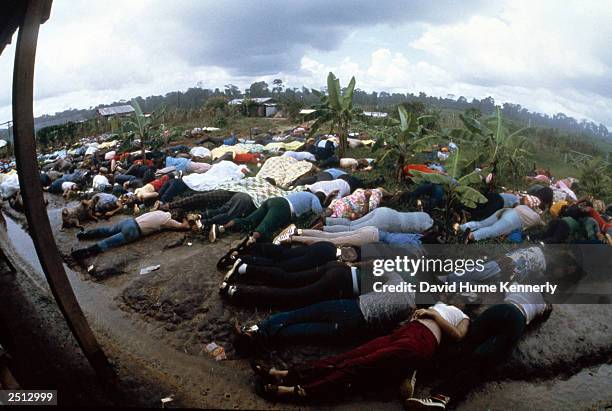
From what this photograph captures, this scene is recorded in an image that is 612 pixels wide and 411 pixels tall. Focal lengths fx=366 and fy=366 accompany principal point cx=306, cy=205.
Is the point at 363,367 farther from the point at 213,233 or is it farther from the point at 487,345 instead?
the point at 213,233

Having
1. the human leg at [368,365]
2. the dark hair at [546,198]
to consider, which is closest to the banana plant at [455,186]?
the dark hair at [546,198]

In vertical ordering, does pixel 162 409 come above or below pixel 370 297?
below

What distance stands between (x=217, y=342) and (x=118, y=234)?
2.79 metres

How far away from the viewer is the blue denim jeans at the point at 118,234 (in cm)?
511

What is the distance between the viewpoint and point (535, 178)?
7.65 m

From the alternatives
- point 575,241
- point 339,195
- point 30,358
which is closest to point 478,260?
point 575,241

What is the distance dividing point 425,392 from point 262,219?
9.78 feet

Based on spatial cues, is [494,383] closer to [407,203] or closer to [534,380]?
[534,380]

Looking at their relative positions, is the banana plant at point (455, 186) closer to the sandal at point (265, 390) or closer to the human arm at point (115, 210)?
the sandal at point (265, 390)

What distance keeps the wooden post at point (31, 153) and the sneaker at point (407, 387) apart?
2362 millimetres

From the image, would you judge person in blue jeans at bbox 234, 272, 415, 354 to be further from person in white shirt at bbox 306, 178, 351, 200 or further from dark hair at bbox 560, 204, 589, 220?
dark hair at bbox 560, 204, 589, 220

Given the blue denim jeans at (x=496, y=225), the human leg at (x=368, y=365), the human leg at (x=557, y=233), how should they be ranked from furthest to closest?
1. the blue denim jeans at (x=496, y=225)
2. the human leg at (x=557, y=233)
3. the human leg at (x=368, y=365)

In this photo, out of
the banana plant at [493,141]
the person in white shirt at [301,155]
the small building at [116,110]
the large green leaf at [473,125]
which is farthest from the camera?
the small building at [116,110]

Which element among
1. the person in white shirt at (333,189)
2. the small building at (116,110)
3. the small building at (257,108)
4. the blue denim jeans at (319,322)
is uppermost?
the small building at (116,110)
